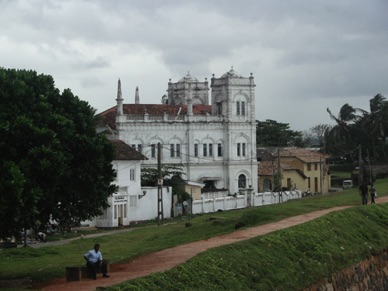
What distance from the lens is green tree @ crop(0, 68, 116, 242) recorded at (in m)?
21.1

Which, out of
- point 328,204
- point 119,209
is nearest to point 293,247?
point 328,204

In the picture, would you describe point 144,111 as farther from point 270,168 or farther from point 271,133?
point 271,133

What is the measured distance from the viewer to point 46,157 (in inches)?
840

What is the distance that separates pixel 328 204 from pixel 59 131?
23.7 metres

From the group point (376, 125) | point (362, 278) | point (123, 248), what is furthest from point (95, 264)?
point (376, 125)

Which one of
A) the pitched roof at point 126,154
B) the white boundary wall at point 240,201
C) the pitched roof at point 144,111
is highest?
the pitched roof at point 144,111

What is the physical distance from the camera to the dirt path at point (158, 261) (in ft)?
65.9

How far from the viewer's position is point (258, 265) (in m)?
23.4

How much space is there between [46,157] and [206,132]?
2223 inches

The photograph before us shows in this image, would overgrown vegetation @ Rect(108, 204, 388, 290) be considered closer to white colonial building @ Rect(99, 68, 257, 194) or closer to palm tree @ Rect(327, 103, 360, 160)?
white colonial building @ Rect(99, 68, 257, 194)

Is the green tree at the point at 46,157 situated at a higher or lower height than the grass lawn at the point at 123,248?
higher

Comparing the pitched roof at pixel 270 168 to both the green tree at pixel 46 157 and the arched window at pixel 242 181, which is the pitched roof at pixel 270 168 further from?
the green tree at pixel 46 157

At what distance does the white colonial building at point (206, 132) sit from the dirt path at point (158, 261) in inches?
1689

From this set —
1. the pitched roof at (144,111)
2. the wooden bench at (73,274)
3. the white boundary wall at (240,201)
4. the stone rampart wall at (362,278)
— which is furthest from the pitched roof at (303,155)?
the wooden bench at (73,274)
